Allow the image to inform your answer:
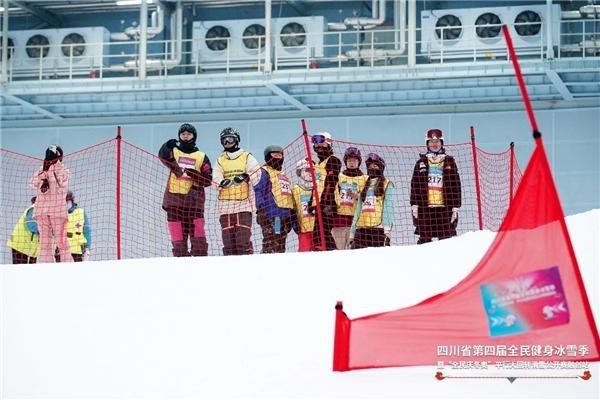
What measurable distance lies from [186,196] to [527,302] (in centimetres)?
636

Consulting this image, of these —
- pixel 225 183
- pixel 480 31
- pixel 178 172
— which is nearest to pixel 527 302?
pixel 225 183

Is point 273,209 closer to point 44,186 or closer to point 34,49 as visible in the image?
point 44,186

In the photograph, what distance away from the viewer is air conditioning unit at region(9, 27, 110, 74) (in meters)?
23.3

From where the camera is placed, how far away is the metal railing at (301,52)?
2117cm

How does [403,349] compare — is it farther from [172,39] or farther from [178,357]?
[172,39]

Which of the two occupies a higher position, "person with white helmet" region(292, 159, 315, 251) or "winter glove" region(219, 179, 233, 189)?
"winter glove" region(219, 179, 233, 189)

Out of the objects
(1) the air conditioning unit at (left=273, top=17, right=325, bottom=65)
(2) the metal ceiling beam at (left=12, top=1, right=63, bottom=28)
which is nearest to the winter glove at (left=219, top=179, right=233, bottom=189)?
(1) the air conditioning unit at (left=273, top=17, right=325, bottom=65)

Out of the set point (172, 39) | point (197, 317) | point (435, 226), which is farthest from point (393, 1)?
point (197, 317)

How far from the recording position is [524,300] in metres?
8.39

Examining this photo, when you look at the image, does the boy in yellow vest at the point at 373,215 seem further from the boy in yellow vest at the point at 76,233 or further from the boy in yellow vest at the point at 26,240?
the boy in yellow vest at the point at 26,240

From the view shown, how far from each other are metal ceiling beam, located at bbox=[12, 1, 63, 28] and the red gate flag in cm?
1700

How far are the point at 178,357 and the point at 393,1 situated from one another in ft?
43.2

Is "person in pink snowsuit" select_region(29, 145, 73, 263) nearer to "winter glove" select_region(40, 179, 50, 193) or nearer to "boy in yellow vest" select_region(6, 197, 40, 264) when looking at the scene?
"winter glove" select_region(40, 179, 50, 193)

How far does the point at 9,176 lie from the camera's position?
21906mm
